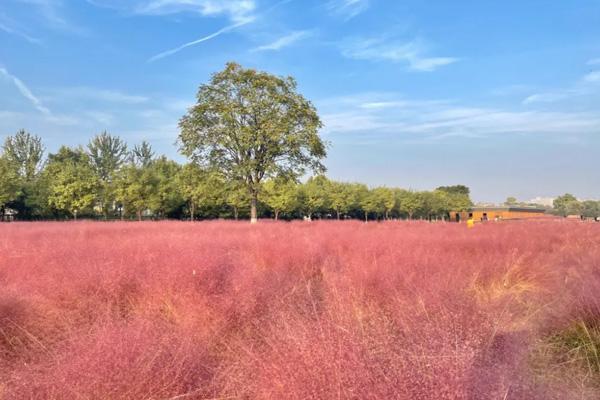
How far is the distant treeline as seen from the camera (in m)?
30.6

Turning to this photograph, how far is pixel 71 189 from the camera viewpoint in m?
32.8

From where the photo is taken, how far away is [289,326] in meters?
2.37

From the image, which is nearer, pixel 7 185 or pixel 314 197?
pixel 7 185

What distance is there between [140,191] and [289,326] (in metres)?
35.8

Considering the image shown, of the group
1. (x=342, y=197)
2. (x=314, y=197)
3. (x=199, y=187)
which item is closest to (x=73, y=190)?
(x=199, y=187)

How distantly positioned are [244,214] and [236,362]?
4372 centimetres

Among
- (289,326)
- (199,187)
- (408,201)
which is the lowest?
(289,326)

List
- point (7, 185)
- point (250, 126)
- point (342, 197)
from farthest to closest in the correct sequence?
point (342, 197), point (7, 185), point (250, 126)

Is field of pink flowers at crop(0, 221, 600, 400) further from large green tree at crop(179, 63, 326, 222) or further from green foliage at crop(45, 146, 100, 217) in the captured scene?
green foliage at crop(45, 146, 100, 217)

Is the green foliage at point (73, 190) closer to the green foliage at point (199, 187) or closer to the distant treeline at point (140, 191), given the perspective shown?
the distant treeline at point (140, 191)

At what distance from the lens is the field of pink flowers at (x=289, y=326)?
68.1 inches

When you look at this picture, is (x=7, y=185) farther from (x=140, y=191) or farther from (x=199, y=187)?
(x=199, y=187)

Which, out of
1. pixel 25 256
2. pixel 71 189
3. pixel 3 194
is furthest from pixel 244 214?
pixel 25 256

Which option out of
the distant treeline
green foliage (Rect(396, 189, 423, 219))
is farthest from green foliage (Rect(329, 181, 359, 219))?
green foliage (Rect(396, 189, 423, 219))
